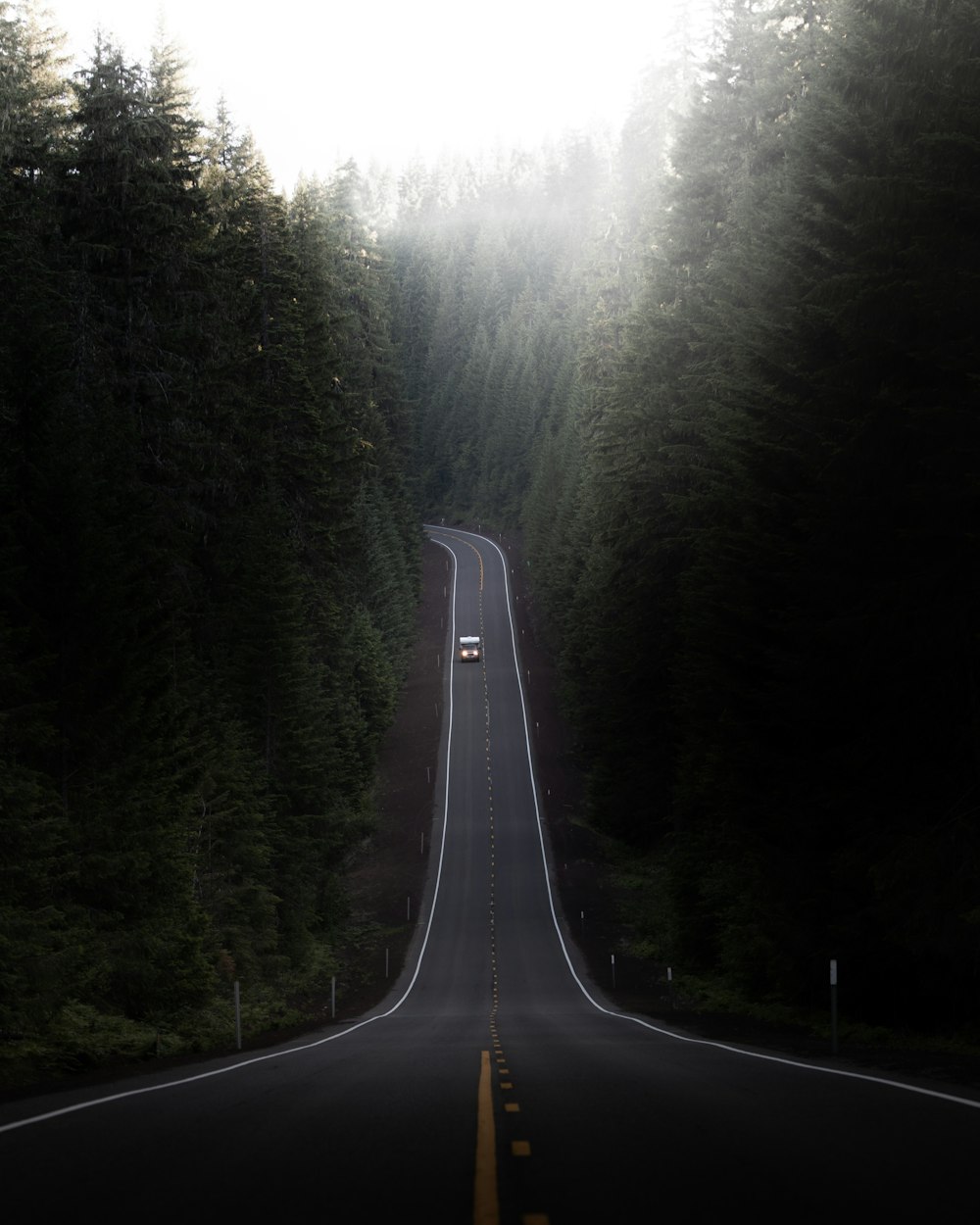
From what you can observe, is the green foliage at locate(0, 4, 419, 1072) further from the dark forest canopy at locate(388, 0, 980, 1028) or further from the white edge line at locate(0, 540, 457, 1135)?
the dark forest canopy at locate(388, 0, 980, 1028)

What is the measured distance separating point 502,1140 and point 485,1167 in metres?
1.10

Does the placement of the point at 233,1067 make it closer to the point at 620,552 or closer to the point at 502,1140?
the point at 502,1140

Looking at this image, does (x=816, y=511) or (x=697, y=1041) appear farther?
(x=816, y=511)

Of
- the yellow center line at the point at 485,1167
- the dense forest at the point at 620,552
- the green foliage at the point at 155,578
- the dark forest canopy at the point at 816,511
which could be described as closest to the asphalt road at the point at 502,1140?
the yellow center line at the point at 485,1167

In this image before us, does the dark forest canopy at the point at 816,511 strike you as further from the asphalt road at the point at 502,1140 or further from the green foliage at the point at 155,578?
the green foliage at the point at 155,578

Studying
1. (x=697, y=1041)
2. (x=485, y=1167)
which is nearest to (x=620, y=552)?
(x=697, y=1041)

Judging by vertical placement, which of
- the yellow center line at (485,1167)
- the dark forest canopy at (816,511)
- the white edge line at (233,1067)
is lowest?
the white edge line at (233,1067)

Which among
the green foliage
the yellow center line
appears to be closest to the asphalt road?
the yellow center line

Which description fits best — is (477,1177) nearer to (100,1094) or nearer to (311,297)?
(100,1094)

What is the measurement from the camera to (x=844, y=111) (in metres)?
19.1

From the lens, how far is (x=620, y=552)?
36.8 m

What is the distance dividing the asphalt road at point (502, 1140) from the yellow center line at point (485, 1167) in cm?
2

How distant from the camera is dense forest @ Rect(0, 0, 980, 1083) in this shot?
1711 cm

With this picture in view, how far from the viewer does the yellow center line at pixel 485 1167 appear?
6090 millimetres
